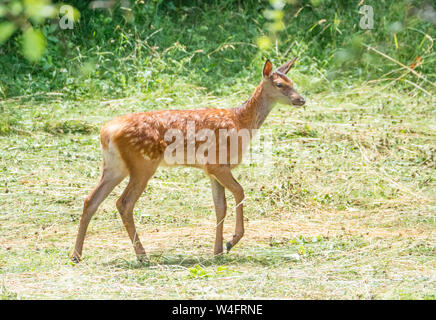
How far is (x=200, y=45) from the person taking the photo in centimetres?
1387

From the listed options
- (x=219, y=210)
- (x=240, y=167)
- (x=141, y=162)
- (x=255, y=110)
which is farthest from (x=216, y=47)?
(x=141, y=162)

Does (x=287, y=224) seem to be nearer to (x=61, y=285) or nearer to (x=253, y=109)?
(x=253, y=109)

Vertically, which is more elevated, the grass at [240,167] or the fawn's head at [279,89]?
the fawn's head at [279,89]

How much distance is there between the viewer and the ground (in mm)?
5586

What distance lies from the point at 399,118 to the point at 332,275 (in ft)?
18.6

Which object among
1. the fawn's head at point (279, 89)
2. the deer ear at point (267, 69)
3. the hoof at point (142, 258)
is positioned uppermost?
the deer ear at point (267, 69)

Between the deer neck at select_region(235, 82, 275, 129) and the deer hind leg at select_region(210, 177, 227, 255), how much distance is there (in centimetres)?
72

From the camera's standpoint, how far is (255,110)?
754cm

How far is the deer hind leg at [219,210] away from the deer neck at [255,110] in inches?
28.5

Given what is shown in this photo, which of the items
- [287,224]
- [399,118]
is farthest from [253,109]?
[399,118]

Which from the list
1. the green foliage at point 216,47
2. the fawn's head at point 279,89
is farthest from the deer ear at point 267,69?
the green foliage at point 216,47

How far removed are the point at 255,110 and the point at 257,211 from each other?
121 cm

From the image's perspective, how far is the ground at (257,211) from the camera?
5.59 m

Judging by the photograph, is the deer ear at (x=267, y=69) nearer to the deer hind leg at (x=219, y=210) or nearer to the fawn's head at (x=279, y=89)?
the fawn's head at (x=279, y=89)
